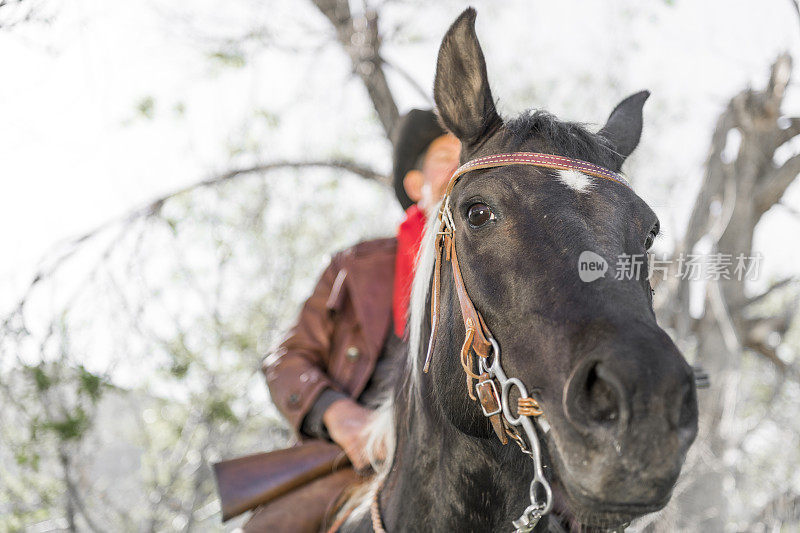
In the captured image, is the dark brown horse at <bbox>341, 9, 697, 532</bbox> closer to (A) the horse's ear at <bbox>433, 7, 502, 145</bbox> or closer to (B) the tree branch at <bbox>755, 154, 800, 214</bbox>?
(A) the horse's ear at <bbox>433, 7, 502, 145</bbox>

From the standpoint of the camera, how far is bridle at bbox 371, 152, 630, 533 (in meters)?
1.42

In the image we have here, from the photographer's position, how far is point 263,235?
1033 centimetres

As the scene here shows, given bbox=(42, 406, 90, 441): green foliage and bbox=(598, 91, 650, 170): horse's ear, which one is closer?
bbox=(598, 91, 650, 170): horse's ear

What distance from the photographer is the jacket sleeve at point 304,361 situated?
284 cm

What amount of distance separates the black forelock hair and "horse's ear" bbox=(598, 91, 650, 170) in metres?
0.19

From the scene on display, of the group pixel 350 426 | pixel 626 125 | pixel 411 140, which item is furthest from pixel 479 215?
pixel 411 140

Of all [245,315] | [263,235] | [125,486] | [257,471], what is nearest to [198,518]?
[245,315]

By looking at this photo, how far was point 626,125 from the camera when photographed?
2.25m

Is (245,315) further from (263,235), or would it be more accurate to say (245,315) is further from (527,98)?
(527,98)

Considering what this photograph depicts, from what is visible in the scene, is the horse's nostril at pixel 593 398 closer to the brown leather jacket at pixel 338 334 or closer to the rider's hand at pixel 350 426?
the rider's hand at pixel 350 426

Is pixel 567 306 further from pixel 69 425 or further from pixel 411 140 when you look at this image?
pixel 69 425

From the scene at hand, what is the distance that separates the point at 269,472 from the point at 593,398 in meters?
1.97

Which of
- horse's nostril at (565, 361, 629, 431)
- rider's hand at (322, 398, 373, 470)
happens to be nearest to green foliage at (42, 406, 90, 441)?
rider's hand at (322, 398, 373, 470)

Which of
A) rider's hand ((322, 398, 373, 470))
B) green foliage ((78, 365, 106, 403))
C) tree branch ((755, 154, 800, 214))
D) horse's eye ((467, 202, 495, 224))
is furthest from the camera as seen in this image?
tree branch ((755, 154, 800, 214))
